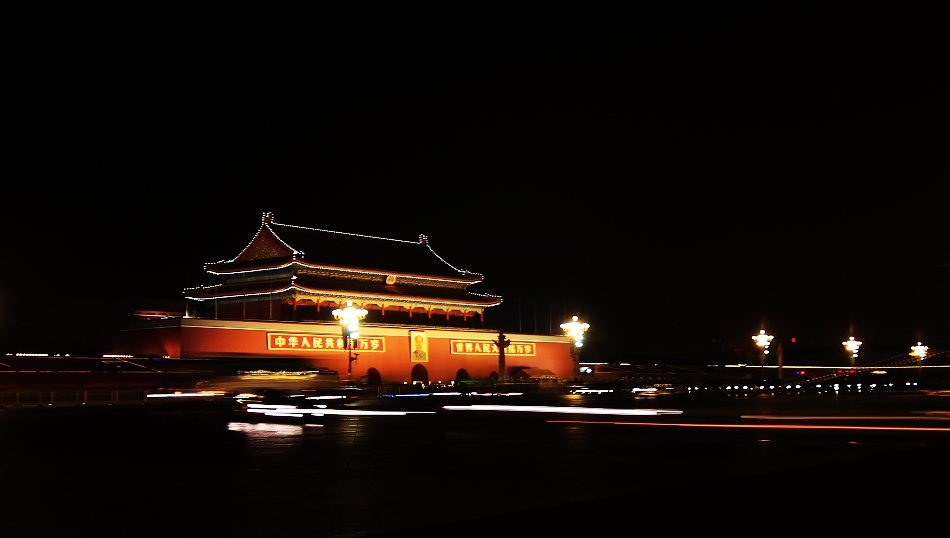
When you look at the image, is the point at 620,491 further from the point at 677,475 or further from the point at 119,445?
the point at 119,445

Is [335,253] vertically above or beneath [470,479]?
above

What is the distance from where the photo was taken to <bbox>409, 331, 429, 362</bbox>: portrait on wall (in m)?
55.7

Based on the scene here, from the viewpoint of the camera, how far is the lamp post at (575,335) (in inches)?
2393

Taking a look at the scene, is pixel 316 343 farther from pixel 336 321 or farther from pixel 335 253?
pixel 335 253

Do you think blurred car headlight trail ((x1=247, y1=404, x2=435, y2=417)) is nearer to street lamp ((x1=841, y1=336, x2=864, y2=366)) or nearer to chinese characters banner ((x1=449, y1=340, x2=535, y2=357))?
chinese characters banner ((x1=449, y1=340, x2=535, y2=357))

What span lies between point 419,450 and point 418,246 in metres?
49.6

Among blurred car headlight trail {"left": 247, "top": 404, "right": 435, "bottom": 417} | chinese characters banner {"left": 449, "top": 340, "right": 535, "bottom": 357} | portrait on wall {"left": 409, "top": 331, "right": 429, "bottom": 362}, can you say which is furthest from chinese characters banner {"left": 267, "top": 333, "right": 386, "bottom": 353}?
blurred car headlight trail {"left": 247, "top": 404, "right": 435, "bottom": 417}

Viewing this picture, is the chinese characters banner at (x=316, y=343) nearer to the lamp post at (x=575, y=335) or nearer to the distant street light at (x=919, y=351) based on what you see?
the lamp post at (x=575, y=335)

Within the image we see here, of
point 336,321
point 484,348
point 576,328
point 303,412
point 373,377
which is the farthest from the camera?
point 576,328

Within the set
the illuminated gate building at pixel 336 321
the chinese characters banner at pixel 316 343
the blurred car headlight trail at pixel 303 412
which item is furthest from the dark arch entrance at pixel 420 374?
the blurred car headlight trail at pixel 303 412

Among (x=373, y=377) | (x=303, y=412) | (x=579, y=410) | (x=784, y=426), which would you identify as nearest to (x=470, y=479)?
(x=784, y=426)

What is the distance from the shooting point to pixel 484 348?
198 feet

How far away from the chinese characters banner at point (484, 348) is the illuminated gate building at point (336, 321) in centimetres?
6

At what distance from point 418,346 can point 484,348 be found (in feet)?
18.4
